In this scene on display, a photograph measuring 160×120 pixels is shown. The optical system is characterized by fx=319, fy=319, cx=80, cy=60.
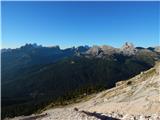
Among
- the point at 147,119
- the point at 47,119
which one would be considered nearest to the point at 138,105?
the point at 147,119

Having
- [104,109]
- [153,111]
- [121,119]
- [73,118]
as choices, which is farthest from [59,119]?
[104,109]

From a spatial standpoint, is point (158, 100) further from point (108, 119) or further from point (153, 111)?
point (108, 119)

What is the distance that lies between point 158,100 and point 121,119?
28.8m

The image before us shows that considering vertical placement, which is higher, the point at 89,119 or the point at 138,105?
the point at 89,119

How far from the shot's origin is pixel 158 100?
250 feet

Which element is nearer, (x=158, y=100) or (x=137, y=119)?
(x=137, y=119)

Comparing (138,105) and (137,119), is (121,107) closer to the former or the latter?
(138,105)

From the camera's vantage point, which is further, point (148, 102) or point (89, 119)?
point (148, 102)

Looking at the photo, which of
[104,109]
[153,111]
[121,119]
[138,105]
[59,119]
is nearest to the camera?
[59,119]

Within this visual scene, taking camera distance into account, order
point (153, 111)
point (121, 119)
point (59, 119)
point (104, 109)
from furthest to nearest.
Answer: point (104, 109)
point (153, 111)
point (121, 119)
point (59, 119)

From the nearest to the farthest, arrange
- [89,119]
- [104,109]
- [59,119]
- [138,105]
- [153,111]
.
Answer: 1. [89,119]
2. [59,119]
3. [153,111]
4. [138,105]
5. [104,109]

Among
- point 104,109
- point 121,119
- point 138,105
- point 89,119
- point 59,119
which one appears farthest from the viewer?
point 104,109

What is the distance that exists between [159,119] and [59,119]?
15694 mm

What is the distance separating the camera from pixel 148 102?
75812 mm
